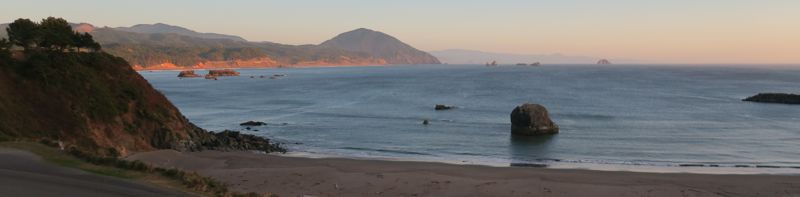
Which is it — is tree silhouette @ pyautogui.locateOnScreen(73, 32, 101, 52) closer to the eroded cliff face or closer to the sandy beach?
the eroded cliff face

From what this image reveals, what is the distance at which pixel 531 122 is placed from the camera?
54250 mm

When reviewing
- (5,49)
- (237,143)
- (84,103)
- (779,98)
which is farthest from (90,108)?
(779,98)

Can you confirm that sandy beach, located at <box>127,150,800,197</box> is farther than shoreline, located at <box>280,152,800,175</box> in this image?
No

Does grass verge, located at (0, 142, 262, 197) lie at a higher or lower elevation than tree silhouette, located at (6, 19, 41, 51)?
lower

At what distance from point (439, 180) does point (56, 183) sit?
57.1 ft

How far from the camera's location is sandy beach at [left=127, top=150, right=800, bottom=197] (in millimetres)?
26448

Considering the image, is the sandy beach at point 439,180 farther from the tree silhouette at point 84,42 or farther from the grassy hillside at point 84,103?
the tree silhouette at point 84,42

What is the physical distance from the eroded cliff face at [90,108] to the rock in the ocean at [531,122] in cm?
2605

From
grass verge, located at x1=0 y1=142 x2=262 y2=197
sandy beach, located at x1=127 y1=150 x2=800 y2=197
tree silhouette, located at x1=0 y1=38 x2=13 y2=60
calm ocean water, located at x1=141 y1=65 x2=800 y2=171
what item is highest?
tree silhouette, located at x1=0 y1=38 x2=13 y2=60

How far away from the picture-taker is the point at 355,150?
153ft

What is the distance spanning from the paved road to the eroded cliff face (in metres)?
13.4

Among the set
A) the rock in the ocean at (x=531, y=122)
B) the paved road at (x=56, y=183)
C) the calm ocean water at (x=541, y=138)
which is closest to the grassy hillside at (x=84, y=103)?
the calm ocean water at (x=541, y=138)

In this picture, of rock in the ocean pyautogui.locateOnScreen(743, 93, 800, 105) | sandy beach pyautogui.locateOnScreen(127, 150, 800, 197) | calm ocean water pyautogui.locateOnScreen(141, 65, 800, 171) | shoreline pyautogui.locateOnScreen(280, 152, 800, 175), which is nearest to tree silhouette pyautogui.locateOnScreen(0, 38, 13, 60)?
A: sandy beach pyautogui.locateOnScreen(127, 150, 800, 197)

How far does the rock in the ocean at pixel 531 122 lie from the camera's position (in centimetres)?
5425
